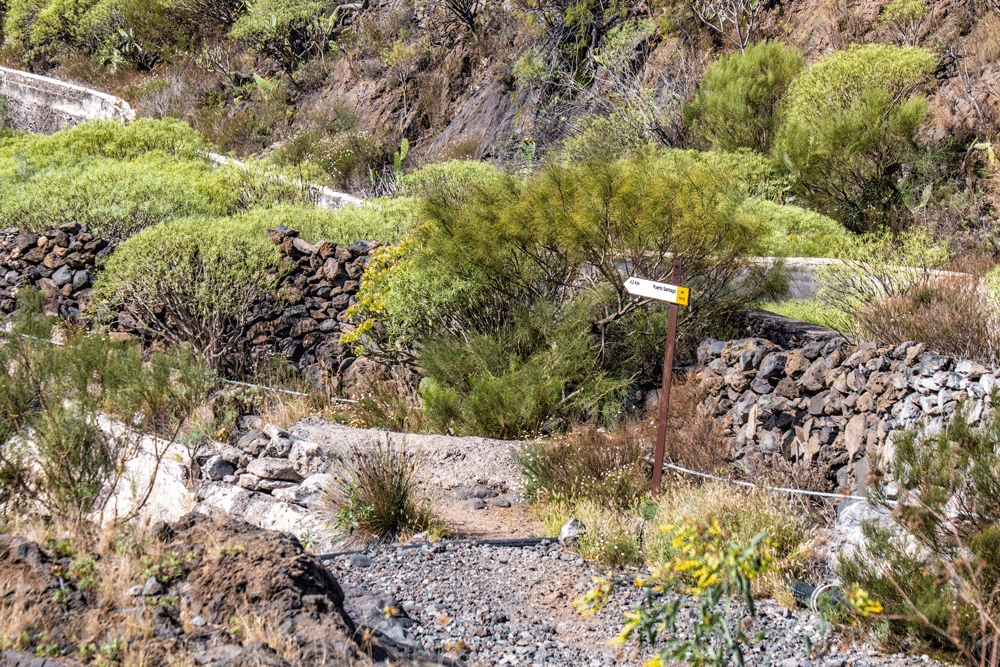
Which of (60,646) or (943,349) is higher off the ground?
(60,646)

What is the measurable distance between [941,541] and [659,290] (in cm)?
234

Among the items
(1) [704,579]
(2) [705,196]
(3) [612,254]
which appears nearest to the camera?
(1) [704,579]

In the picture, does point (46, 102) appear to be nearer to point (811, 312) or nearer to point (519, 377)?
point (519, 377)

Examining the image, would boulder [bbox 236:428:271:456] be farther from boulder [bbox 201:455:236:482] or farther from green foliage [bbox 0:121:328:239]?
green foliage [bbox 0:121:328:239]

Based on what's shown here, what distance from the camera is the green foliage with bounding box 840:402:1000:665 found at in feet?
11.7

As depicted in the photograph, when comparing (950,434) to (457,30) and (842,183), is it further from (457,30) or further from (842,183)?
(457,30)

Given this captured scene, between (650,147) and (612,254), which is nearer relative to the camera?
(612,254)

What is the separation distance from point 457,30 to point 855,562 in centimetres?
1964

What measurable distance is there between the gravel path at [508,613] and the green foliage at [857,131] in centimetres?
913

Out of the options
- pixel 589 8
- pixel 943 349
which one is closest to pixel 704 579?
pixel 943 349

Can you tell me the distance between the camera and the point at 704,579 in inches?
104

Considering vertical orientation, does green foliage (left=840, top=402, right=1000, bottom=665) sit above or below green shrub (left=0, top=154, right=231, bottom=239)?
above

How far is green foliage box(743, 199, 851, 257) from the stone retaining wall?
17.9 meters

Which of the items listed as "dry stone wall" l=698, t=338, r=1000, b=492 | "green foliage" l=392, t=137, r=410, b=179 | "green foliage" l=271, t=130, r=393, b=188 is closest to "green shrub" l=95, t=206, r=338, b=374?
"dry stone wall" l=698, t=338, r=1000, b=492
